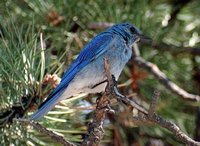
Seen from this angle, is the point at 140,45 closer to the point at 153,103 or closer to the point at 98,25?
the point at 98,25

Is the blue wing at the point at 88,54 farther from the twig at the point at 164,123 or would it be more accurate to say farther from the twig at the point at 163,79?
the twig at the point at 164,123

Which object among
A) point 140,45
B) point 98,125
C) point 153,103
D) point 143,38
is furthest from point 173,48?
point 153,103

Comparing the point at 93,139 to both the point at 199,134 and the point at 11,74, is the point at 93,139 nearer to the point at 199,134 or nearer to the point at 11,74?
the point at 11,74

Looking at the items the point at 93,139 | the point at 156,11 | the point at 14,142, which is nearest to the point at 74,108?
the point at 14,142

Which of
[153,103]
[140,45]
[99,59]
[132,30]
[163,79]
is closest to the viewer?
[153,103]

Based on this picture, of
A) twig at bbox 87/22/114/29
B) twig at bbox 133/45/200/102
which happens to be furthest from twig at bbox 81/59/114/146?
twig at bbox 87/22/114/29

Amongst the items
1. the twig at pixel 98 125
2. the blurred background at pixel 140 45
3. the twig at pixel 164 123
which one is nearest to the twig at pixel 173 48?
the blurred background at pixel 140 45
